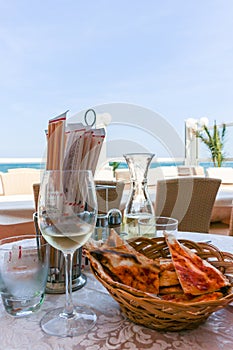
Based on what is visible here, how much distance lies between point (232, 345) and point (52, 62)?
672cm

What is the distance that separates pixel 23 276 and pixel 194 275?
275 mm

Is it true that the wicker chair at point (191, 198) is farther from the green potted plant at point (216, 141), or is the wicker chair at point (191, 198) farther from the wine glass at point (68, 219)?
the green potted plant at point (216, 141)

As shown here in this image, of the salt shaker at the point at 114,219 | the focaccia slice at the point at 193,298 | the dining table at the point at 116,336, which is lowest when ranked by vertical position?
the dining table at the point at 116,336

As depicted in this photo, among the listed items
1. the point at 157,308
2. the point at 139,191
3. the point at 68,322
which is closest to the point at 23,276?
the point at 68,322

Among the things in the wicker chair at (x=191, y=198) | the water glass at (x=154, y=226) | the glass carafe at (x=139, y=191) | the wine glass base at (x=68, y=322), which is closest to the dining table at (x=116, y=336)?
the wine glass base at (x=68, y=322)

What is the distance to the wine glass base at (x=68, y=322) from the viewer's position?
0.41m

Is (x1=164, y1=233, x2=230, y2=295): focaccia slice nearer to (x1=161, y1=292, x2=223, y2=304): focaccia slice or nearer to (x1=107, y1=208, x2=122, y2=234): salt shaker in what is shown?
(x1=161, y1=292, x2=223, y2=304): focaccia slice

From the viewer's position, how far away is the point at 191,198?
1701 millimetres

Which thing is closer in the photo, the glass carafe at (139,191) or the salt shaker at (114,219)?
the salt shaker at (114,219)

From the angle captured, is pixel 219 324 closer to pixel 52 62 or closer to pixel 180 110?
pixel 180 110

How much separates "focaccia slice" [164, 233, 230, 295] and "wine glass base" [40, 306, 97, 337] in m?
0.15

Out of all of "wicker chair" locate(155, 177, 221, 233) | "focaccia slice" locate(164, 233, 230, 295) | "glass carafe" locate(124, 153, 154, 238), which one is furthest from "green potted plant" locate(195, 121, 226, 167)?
"focaccia slice" locate(164, 233, 230, 295)

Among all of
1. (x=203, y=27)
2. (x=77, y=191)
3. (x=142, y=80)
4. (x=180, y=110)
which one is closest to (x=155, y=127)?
(x=77, y=191)

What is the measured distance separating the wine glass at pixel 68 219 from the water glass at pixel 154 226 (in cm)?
27
